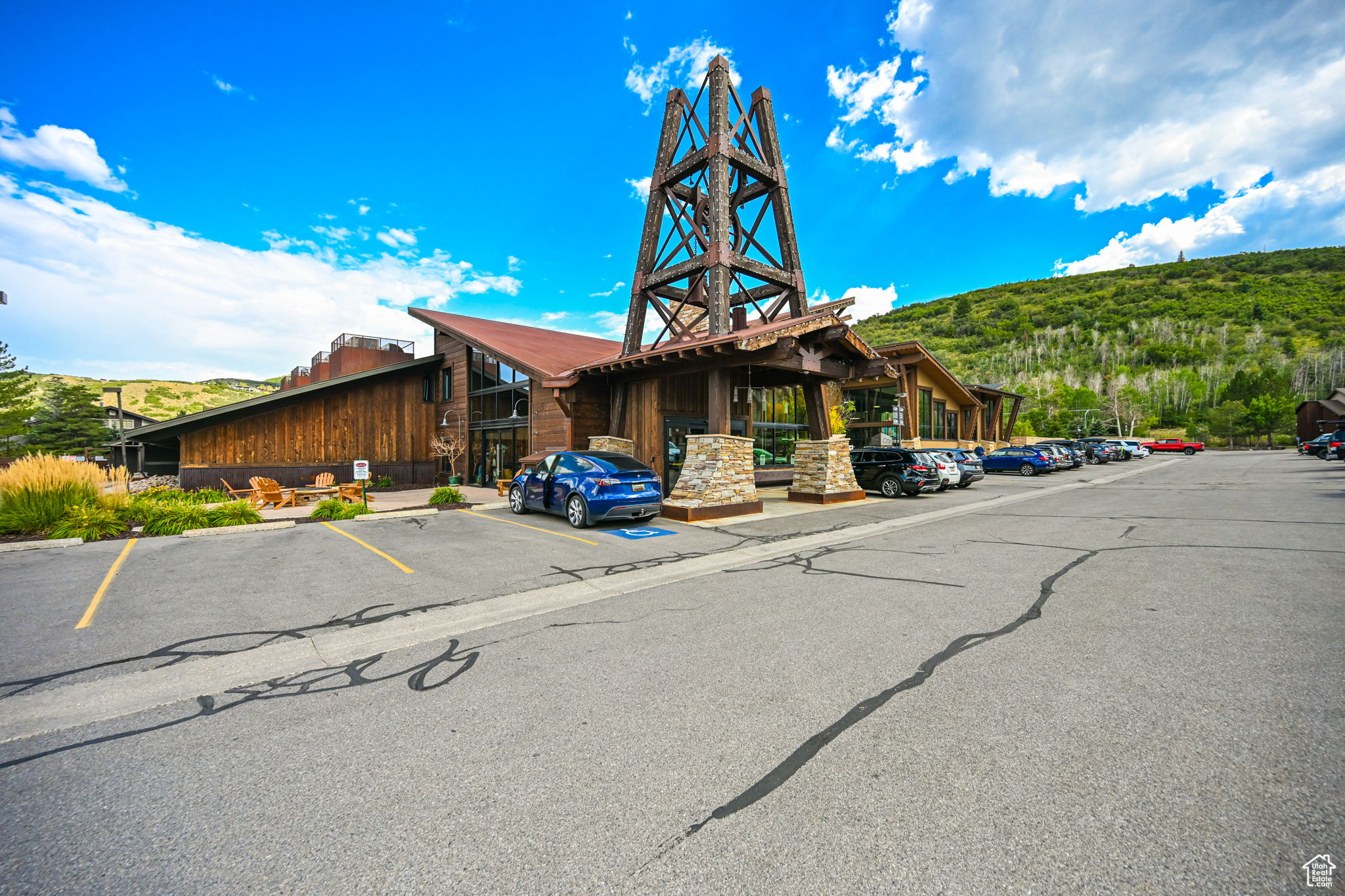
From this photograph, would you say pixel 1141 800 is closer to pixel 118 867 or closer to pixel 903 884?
pixel 903 884

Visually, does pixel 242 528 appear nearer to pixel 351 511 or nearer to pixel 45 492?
pixel 351 511

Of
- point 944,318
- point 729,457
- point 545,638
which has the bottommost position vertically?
point 545,638

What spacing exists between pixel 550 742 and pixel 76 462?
13.5 metres

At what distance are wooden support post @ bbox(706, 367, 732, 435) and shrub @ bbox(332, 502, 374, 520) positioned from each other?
8419 millimetres

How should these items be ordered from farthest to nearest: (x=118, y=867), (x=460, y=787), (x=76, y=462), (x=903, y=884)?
(x=76, y=462) < (x=460, y=787) < (x=118, y=867) < (x=903, y=884)

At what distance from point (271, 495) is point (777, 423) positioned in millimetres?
16036

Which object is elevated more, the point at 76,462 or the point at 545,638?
the point at 76,462

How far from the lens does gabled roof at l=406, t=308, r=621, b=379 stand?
60.5 ft

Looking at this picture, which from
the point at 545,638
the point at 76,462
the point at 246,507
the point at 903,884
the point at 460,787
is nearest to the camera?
the point at 903,884

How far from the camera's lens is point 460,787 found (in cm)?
264

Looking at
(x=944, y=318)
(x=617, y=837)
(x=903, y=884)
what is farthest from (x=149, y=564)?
(x=944, y=318)

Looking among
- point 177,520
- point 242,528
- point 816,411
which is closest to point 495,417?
point 242,528

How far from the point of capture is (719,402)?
1312 cm

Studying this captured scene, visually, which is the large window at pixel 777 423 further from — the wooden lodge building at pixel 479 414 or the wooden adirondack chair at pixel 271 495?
the wooden adirondack chair at pixel 271 495
